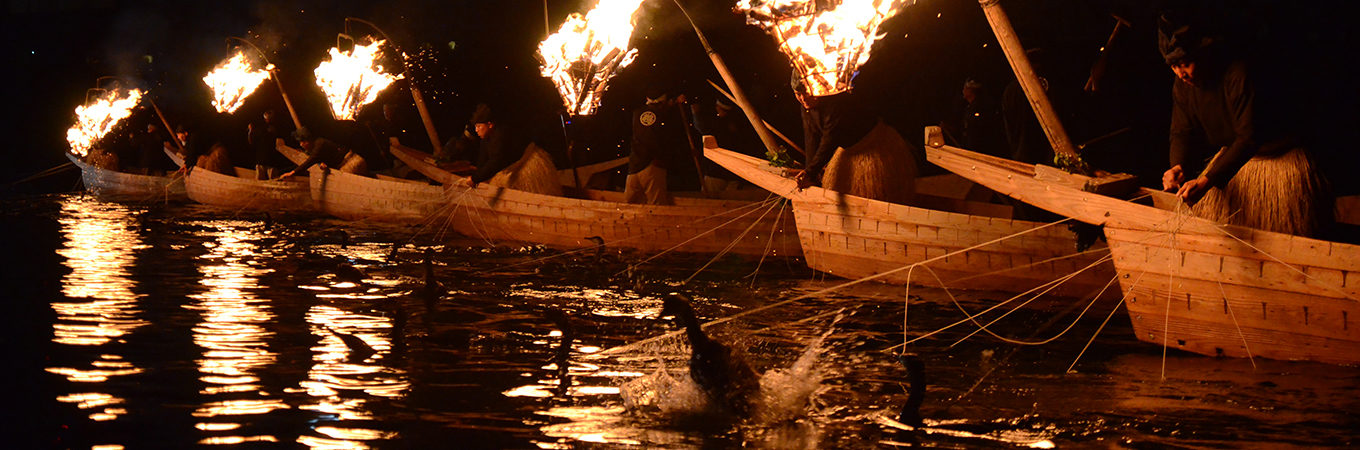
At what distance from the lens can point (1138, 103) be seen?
1240 cm

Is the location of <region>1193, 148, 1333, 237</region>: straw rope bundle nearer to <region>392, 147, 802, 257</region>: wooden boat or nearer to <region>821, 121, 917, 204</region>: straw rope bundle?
<region>821, 121, 917, 204</region>: straw rope bundle

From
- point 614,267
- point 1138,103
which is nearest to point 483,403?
point 614,267

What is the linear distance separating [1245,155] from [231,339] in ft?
20.5

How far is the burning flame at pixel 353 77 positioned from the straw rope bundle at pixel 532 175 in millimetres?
3938

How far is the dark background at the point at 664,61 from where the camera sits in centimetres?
1027

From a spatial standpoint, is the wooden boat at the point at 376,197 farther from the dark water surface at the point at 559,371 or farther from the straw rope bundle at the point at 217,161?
the straw rope bundle at the point at 217,161

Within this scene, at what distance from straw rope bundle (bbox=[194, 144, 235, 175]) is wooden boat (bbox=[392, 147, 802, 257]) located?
346 inches

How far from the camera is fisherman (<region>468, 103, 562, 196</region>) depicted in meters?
14.4

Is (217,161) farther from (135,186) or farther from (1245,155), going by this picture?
(1245,155)

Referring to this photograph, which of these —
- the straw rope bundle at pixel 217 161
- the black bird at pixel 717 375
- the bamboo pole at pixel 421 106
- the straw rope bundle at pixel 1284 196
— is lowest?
the black bird at pixel 717 375

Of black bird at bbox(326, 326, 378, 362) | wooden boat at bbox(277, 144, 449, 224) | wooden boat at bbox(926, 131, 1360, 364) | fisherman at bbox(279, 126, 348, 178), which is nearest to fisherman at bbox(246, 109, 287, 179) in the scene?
fisherman at bbox(279, 126, 348, 178)

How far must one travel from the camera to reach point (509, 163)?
14.8 meters

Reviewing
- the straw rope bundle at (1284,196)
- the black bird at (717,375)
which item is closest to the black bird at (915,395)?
the black bird at (717,375)

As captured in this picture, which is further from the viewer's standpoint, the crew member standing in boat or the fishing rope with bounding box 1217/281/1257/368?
the crew member standing in boat
